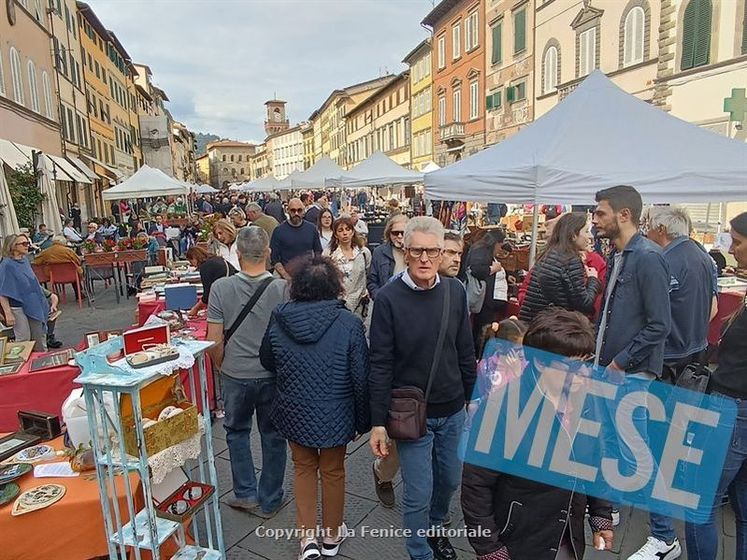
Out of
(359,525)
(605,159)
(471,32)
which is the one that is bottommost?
(359,525)

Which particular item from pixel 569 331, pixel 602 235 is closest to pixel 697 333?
pixel 602 235

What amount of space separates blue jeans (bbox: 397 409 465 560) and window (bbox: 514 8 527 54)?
78.2ft

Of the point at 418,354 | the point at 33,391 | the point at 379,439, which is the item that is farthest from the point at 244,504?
the point at 33,391

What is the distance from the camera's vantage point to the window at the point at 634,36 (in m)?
15.6

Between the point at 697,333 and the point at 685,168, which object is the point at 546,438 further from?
the point at 685,168

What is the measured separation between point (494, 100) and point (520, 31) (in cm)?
363

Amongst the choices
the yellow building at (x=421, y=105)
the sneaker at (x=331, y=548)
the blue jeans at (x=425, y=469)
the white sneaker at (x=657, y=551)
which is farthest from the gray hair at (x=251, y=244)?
the yellow building at (x=421, y=105)

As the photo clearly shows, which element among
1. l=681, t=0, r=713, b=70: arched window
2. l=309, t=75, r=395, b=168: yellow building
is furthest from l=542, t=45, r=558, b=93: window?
l=309, t=75, r=395, b=168: yellow building

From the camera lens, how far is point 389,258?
458 centimetres

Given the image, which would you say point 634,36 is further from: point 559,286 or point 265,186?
point 559,286

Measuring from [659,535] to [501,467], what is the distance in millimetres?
1611

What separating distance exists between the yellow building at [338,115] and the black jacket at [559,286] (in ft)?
166

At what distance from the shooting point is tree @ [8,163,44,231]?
1155 centimetres

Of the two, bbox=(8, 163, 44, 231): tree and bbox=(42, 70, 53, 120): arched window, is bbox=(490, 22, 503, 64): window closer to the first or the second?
bbox=(42, 70, 53, 120): arched window
